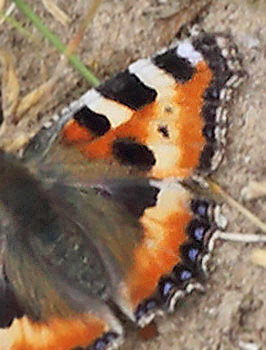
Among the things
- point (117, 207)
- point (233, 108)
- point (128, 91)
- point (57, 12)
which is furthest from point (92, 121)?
point (57, 12)

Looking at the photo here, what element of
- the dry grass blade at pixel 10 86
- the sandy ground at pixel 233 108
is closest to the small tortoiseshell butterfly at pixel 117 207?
the sandy ground at pixel 233 108

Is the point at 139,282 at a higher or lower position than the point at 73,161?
lower

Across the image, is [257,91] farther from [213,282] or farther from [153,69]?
[213,282]

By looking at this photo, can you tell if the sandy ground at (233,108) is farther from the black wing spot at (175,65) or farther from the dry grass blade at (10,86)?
the black wing spot at (175,65)

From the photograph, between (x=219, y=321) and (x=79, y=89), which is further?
(x=79, y=89)

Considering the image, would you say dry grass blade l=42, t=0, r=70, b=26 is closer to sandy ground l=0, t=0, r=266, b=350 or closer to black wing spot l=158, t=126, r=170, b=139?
sandy ground l=0, t=0, r=266, b=350

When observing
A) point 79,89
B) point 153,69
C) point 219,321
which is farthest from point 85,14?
point 219,321
